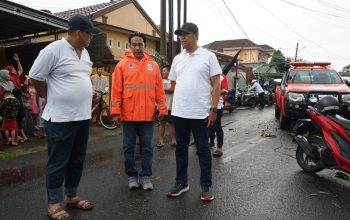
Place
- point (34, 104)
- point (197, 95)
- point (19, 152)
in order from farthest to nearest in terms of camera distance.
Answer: point (34, 104) < point (19, 152) < point (197, 95)

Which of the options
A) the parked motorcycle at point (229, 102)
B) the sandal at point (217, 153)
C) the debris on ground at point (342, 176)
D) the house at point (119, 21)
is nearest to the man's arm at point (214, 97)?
the debris on ground at point (342, 176)

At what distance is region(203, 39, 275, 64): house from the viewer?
2628 inches

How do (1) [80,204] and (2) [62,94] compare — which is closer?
(2) [62,94]

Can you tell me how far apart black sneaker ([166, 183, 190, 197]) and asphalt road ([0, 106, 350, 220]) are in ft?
0.24

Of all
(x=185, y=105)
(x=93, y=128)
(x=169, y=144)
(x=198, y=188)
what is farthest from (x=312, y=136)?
(x=93, y=128)

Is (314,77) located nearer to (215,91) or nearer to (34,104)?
(215,91)

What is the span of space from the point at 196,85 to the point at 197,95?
12 centimetres

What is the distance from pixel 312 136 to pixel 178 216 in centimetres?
279

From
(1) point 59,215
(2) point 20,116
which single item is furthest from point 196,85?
(2) point 20,116

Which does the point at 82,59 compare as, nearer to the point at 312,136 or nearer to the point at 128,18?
the point at 312,136

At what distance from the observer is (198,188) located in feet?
15.8

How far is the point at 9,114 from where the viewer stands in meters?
7.84

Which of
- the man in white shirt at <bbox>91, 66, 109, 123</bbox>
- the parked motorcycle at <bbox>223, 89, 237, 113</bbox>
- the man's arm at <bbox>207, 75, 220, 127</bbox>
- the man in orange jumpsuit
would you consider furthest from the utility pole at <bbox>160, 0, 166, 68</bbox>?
the man's arm at <bbox>207, 75, 220, 127</bbox>

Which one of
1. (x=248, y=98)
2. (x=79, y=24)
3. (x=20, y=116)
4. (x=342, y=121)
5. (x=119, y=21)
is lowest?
(x=248, y=98)
